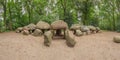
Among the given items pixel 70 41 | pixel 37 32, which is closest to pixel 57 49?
pixel 70 41

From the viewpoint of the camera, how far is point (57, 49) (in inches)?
449

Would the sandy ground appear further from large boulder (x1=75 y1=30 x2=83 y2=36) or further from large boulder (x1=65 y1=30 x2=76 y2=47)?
large boulder (x1=75 y1=30 x2=83 y2=36)

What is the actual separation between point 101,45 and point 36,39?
182 inches

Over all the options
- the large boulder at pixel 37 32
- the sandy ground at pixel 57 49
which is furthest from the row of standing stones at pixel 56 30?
the sandy ground at pixel 57 49

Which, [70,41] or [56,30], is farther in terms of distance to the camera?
[56,30]

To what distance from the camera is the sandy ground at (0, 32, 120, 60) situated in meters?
10.4

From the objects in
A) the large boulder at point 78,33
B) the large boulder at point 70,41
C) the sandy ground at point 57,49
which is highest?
the large boulder at point 78,33

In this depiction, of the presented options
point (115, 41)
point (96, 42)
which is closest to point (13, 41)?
point (96, 42)

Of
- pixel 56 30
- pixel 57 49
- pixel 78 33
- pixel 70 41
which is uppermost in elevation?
pixel 56 30

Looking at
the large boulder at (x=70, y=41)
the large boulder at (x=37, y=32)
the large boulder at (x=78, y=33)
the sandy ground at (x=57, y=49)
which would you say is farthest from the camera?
the large boulder at (x=78, y=33)

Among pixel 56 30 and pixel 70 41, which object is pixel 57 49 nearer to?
pixel 70 41

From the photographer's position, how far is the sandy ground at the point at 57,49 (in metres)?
10.4

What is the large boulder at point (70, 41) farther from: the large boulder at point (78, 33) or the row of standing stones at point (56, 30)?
the large boulder at point (78, 33)

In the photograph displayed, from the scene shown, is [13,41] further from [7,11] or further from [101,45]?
[7,11]
